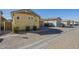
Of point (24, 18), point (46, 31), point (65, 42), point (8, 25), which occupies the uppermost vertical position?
point (24, 18)

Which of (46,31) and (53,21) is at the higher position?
(53,21)

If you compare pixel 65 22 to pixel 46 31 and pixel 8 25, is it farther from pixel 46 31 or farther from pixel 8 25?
pixel 8 25

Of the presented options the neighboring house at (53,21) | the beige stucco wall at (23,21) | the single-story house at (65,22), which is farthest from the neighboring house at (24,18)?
the single-story house at (65,22)

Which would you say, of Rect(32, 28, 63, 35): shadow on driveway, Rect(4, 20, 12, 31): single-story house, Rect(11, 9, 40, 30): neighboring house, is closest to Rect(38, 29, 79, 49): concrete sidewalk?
Rect(32, 28, 63, 35): shadow on driveway

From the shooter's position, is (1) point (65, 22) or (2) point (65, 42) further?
(1) point (65, 22)

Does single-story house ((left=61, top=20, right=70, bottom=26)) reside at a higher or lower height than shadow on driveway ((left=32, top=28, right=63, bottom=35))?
higher

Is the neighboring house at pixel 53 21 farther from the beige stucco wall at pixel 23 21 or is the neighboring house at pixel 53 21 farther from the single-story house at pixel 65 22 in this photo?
the beige stucco wall at pixel 23 21

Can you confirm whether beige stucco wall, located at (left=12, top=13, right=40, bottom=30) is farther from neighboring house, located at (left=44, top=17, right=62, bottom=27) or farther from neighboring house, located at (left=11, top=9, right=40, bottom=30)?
neighboring house, located at (left=44, top=17, right=62, bottom=27)

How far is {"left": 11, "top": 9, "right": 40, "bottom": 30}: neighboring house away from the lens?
326 centimetres

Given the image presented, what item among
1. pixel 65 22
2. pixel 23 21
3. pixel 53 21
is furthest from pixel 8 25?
pixel 65 22

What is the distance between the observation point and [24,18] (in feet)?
10.8
